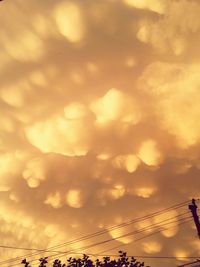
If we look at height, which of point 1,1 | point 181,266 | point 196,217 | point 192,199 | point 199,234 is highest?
point 192,199

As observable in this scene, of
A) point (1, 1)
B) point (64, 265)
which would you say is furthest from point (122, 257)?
point (1, 1)

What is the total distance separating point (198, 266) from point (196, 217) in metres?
4.00

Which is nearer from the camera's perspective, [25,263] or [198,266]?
[198,266]

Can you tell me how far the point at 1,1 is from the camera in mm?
Result: 3781

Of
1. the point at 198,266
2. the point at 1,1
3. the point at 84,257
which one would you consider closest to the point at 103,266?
the point at 84,257

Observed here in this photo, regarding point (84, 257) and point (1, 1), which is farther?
point (84, 257)

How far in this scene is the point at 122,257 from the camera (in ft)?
Result: 141

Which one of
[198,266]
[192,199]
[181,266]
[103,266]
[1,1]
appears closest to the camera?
[1,1]

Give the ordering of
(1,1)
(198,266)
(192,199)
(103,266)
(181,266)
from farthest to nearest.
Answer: (103,266) < (192,199) < (198,266) < (181,266) < (1,1)

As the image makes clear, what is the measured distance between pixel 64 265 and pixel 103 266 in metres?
4.55

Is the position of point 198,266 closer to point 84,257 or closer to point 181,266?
point 181,266

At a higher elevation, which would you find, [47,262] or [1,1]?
[47,262]

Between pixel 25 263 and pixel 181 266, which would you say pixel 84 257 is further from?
pixel 181 266

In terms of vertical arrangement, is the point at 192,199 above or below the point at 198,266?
above
